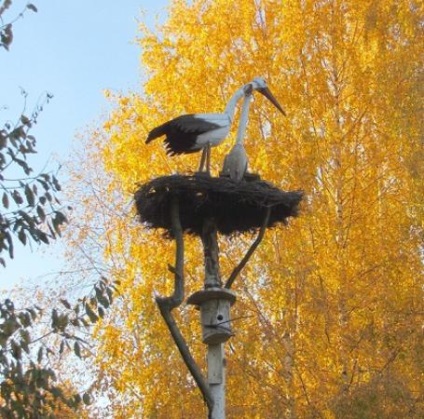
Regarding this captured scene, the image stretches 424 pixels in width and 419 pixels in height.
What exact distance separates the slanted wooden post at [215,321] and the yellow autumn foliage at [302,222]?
5.16 ft

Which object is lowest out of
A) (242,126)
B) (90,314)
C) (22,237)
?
(90,314)

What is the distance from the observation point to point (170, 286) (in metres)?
9.32

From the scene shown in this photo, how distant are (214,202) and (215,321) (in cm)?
92

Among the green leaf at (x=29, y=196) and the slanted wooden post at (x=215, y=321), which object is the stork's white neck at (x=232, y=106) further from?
the green leaf at (x=29, y=196)

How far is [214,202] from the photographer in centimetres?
614

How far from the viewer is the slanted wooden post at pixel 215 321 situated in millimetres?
5566

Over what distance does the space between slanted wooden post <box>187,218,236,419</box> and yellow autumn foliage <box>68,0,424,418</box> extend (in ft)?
5.16

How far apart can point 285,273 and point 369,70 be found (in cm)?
307

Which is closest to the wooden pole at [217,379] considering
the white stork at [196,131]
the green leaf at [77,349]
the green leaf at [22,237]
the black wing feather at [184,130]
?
the white stork at [196,131]

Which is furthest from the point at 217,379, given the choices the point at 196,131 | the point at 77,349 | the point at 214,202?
the point at 196,131

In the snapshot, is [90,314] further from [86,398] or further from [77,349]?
[86,398]

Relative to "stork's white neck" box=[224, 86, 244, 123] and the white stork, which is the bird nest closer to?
the white stork

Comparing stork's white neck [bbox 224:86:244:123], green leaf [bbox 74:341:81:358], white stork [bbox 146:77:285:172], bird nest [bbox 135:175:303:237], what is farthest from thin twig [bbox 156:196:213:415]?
stork's white neck [bbox 224:86:244:123]

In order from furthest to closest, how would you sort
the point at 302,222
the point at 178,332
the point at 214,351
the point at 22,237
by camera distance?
1. the point at 302,222
2. the point at 214,351
3. the point at 178,332
4. the point at 22,237
